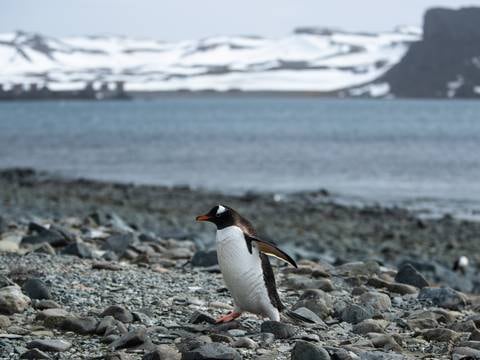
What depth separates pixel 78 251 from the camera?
816 centimetres

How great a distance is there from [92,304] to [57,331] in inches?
30.4

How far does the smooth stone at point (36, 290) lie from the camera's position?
6.04 metres

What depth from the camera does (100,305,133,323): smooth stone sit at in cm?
548

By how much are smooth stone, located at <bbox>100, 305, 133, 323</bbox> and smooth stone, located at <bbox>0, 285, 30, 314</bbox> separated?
20.7 inches

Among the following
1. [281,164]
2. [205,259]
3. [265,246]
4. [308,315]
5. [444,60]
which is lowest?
[444,60]

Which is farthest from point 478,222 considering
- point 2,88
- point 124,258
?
point 2,88

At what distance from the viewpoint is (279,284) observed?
23.2ft

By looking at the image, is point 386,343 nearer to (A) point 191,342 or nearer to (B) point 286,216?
(A) point 191,342

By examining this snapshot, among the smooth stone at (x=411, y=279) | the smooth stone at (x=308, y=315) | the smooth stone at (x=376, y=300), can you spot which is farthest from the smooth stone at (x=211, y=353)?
the smooth stone at (x=411, y=279)

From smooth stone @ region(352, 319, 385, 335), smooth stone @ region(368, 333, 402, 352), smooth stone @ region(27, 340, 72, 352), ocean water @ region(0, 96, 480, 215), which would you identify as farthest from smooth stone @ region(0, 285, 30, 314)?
ocean water @ region(0, 96, 480, 215)

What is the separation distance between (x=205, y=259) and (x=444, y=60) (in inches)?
7038

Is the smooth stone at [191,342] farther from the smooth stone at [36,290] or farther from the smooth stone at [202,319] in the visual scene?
the smooth stone at [36,290]

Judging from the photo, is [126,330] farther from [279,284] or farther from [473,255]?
[473,255]

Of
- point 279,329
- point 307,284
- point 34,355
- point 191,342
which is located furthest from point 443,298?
point 34,355
